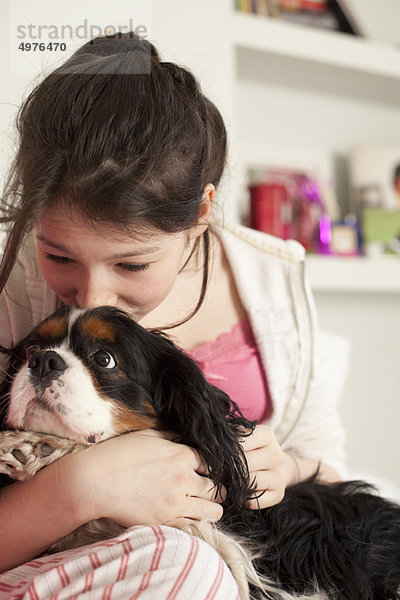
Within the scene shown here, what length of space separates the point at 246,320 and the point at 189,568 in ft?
2.64

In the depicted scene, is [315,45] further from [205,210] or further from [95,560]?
[95,560]

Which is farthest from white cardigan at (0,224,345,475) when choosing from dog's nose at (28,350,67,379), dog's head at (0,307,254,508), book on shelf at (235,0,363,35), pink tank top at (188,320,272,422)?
book on shelf at (235,0,363,35)

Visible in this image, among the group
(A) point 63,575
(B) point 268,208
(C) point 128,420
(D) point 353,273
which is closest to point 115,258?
(C) point 128,420

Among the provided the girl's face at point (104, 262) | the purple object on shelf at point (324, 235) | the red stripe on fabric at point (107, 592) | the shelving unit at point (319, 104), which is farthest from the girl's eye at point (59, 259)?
the purple object on shelf at point (324, 235)

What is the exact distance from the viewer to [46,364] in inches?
33.1

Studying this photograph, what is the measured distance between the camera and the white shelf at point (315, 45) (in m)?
2.24

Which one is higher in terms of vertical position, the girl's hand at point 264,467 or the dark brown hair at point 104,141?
the dark brown hair at point 104,141

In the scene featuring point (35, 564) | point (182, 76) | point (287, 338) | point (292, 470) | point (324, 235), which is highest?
point (182, 76)

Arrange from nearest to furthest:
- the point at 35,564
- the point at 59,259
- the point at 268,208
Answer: the point at 35,564, the point at 59,259, the point at 268,208

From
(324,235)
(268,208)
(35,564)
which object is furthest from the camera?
(324,235)

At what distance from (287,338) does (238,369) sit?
0.47 ft

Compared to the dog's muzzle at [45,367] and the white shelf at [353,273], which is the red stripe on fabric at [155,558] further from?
the white shelf at [353,273]

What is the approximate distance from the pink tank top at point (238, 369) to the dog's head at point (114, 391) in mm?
A: 335

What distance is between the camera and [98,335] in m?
0.91
